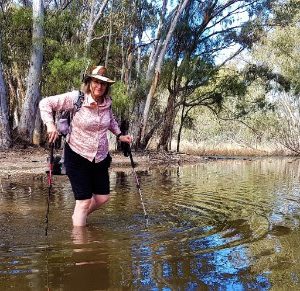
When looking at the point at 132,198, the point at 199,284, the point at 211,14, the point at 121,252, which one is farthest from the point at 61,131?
the point at 211,14

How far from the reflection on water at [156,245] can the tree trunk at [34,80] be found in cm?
1225

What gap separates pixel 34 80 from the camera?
20.1m

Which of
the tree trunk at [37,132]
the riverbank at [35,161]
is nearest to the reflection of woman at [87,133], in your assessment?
the riverbank at [35,161]

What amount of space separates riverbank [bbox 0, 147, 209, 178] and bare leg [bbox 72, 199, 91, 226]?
7852 mm

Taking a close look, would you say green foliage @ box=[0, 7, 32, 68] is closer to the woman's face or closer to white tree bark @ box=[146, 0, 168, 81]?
white tree bark @ box=[146, 0, 168, 81]

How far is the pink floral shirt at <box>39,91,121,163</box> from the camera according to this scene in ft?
16.8

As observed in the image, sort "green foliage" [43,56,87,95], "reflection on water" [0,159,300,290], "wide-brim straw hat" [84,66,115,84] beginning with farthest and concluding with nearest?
"green foliage" [43,56,87,95] < "wide-brim straw hat" [84,66,115,84] < "reflection on water" [0,159,300,290]

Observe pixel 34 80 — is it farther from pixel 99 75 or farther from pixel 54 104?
pixel 99 75

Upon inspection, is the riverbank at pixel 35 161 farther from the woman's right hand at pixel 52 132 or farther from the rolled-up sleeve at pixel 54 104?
the woman's right hand at pixel 52 132

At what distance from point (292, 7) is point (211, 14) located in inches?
169

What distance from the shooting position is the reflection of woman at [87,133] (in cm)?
512

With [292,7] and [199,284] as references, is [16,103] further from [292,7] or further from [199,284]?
[199,284]

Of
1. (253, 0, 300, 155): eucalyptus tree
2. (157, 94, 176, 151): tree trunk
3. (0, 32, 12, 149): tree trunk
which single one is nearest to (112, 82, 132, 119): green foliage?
(0, 32, 12, 149): tree trunk

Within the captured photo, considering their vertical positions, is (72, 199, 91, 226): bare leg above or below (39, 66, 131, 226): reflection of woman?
below
